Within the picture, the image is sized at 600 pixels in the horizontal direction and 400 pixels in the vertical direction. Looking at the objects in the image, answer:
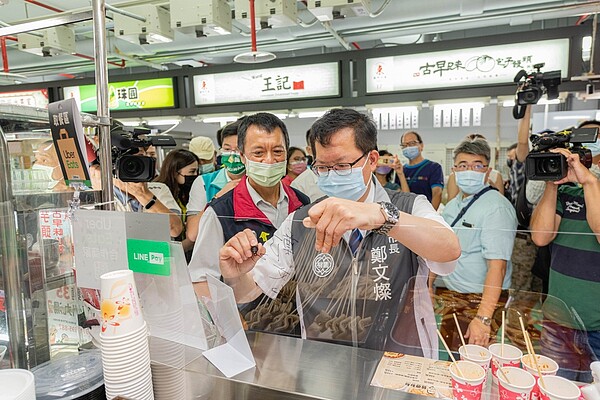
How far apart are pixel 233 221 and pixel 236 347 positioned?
1.24ft

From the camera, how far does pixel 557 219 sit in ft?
7.27

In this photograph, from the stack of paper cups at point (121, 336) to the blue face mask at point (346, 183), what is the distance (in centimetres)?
93

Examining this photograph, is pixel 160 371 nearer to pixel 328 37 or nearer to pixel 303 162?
pixel 303 162

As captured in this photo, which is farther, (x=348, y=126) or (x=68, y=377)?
(x=348, y=126)

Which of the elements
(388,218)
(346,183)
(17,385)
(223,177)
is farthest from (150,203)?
(388,218)

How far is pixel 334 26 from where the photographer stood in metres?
4.50

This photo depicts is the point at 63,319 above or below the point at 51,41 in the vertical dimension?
below

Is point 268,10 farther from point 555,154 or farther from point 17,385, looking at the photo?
point 17,385

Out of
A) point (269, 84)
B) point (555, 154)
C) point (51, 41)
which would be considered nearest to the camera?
point (555, 154)

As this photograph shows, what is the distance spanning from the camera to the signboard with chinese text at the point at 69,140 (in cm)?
97

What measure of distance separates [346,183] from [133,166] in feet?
3.59

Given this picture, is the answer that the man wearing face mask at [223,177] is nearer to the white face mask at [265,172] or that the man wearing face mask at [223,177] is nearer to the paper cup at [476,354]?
the white face mask at [265,172]

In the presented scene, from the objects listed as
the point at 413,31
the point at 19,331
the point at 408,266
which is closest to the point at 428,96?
the point at 413,31

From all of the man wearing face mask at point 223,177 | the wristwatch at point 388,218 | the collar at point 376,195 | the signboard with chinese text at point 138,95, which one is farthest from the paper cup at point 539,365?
the signboard with chinese text at point 138,95
